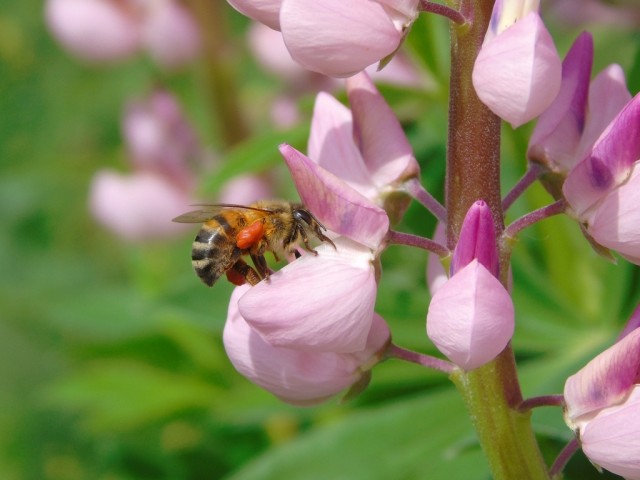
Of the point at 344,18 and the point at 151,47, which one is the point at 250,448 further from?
the point at 344,18

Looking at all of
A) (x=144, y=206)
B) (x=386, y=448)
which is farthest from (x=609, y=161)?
(x=144, y=206)

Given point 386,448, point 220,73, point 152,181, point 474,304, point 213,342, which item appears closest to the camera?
point 474,304

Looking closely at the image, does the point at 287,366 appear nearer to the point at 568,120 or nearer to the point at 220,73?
the point at 568,120

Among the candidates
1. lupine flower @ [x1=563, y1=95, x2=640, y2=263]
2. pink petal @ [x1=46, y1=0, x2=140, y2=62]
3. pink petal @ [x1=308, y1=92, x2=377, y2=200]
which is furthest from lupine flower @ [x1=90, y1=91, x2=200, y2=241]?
lupine flower @ [x1=563, y1=95, x2=640, y2=263]

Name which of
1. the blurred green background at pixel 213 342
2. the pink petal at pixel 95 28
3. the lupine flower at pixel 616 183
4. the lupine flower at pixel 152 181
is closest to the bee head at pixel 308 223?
the lupine flower at pixel 616 183

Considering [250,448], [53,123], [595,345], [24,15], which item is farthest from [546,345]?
[24,15]

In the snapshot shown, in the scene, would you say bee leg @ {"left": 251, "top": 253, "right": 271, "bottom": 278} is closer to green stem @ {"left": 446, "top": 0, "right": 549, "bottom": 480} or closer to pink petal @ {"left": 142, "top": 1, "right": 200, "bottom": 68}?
green stem @ {"left": 446, "top": 0, "right": 549, "bottom": 480}
